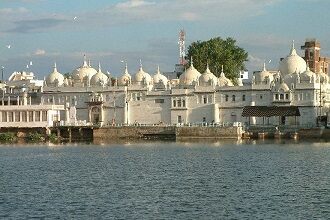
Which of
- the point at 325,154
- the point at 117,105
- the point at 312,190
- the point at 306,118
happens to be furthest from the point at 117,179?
the point at 117,105

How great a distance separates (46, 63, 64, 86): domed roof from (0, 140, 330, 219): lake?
1622 inches

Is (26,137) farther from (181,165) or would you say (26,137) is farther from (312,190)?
(312,190)

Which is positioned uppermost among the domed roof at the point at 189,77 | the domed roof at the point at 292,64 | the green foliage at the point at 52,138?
the domed roof at the point at 292,64

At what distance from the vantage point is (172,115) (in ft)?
333

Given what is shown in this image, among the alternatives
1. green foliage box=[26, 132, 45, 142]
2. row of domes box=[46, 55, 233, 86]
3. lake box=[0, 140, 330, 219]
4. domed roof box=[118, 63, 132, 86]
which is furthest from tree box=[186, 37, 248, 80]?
lake box=[0, 140, 330, 219]

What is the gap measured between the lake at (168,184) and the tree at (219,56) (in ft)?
162

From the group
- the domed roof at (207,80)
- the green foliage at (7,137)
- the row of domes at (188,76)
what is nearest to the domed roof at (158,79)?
the row of domes at (188,76)

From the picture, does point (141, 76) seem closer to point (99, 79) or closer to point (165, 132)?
point (99, 79)

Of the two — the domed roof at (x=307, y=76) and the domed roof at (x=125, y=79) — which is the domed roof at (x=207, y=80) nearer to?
the domed roof at (x=125, y=79)

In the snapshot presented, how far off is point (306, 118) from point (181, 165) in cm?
4171

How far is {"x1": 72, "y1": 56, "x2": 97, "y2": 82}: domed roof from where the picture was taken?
371 ft

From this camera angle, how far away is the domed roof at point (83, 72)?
113 metres

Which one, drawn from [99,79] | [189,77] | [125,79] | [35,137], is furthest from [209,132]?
[99,79]

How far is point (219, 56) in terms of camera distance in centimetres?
11906
